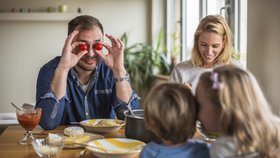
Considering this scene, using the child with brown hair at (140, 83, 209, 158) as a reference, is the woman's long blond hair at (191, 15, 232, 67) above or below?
above

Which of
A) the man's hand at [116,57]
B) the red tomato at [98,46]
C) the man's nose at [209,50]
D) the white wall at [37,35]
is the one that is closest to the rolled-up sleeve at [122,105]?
the man's hand at [116,57]

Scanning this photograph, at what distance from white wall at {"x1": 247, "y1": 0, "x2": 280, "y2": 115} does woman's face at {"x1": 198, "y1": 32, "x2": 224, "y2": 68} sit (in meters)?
0.17

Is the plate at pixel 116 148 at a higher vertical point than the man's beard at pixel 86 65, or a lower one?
lower

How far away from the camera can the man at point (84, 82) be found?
1.80 metres

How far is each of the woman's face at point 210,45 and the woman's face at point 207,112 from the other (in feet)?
4.22

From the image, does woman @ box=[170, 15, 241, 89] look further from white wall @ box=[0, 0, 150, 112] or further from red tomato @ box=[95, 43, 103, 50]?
white wall @ box=[0, 0, 150, 112]

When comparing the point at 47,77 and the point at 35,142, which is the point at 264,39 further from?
the point at 35,142

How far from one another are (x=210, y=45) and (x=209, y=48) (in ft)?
0.06

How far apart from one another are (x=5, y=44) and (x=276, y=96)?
414 cm

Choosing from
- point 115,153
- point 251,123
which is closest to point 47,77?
point 115,153

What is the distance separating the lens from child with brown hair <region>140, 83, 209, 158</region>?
3.19 ft

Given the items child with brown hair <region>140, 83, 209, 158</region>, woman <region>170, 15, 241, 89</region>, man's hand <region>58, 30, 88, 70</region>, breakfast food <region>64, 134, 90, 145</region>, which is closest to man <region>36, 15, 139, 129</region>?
man's hand <region>58, 30, 88, 70</region>

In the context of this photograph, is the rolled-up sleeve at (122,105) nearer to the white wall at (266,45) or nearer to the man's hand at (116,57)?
the man's hand at (116,57)

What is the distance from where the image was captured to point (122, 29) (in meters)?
5.34
